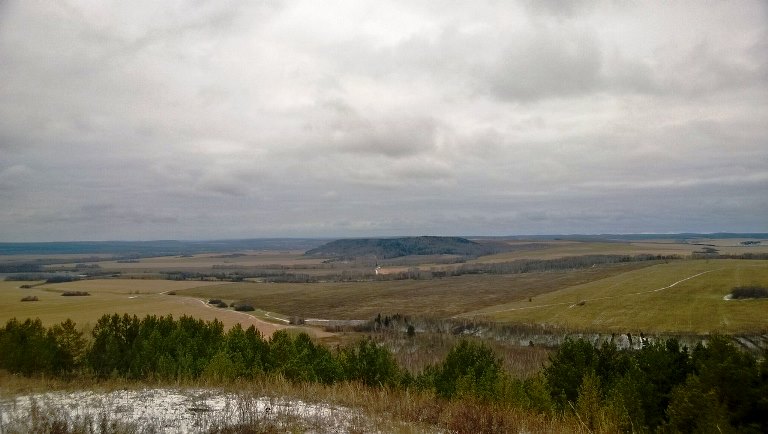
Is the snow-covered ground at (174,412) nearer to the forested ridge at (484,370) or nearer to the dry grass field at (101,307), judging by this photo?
the forested ridge at (484,370)

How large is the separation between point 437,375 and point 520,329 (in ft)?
239

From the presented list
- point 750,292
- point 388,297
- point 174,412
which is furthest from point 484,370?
point 388,297

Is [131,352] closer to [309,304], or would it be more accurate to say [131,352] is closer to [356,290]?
[309,304]

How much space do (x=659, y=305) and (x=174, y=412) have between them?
375 feet

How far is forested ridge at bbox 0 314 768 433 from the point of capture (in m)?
19.6

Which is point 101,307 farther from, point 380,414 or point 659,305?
point 659,305

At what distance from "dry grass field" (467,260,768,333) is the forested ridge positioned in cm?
5600

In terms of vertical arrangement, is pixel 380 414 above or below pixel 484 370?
above

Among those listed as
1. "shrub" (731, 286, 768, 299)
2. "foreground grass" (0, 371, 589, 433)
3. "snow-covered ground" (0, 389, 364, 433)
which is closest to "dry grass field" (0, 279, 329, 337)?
"snow-covered ground" (0, 389, 364, 433)

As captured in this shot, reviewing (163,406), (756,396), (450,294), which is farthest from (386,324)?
(163,406)

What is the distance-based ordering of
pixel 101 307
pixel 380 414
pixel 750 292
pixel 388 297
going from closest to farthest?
pixel 380 414, pixel 750 292, pixel 101 307, pixel 388 297

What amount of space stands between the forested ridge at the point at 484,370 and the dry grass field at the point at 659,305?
5600 centimetres

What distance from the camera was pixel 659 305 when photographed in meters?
104

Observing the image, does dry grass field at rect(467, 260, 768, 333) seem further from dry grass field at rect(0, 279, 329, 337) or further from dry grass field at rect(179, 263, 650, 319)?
dry grass field at rect(0, 279, 329, 337)
